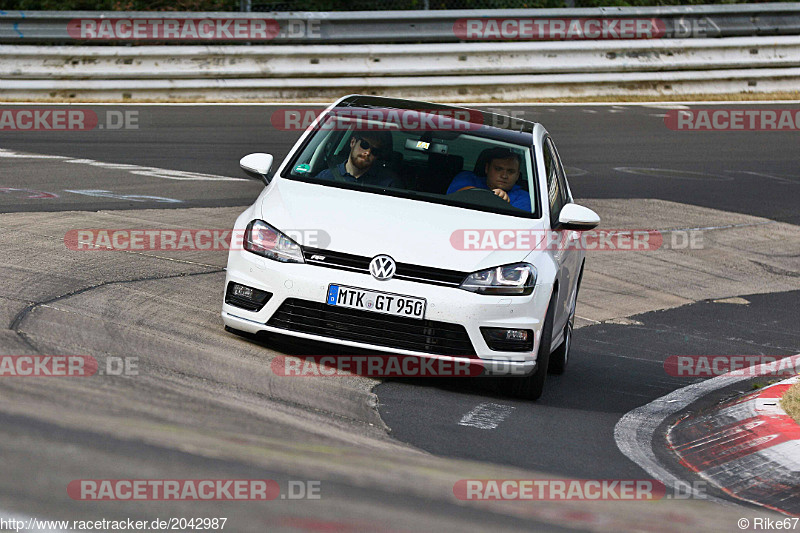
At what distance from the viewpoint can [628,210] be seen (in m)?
14.2

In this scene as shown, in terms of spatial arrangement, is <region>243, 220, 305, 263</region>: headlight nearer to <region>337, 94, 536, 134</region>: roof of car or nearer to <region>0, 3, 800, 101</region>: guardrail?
<region>337, 94, 536, 134</region>: roof of car

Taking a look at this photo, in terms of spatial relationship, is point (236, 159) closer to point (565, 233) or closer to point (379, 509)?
point (565, 233)

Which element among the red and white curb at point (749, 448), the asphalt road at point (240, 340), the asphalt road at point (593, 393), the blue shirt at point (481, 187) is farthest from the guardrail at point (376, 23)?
the red and white curb at point (749, 448)

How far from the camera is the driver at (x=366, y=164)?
295 inches

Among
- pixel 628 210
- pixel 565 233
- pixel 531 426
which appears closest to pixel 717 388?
pixel 565 233

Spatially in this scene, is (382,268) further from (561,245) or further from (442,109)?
(442,109)

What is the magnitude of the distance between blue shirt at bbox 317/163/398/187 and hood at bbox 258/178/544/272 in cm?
19

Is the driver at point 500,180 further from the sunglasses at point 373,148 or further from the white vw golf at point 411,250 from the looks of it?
the sunglasses at point 373,148

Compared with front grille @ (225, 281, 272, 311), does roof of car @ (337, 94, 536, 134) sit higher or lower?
higher

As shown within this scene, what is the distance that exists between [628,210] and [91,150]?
6.53m

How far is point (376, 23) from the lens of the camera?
66.8ft

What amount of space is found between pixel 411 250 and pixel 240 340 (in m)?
1.27

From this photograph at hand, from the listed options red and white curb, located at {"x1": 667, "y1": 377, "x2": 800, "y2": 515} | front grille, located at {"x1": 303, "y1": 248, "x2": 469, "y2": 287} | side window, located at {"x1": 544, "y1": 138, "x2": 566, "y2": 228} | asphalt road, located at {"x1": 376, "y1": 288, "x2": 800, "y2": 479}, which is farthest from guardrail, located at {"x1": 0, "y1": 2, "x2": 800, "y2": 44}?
red and white curb, located at {"x1": 667, "y1": 377, "x2": 800, "y2": 515}

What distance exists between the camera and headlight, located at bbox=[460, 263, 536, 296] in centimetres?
664
